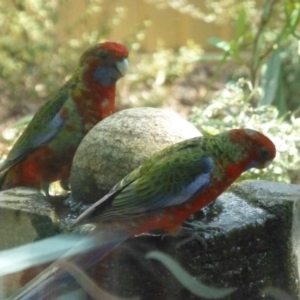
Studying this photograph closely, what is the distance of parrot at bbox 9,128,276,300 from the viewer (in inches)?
86.2

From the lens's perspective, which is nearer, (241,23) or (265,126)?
(265,126)

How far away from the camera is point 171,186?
223 cm

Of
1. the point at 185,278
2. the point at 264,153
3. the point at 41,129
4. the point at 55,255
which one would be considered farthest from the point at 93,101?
the point at 55,255

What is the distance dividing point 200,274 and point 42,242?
0.53 m

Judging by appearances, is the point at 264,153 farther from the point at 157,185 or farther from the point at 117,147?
the point at 117,147

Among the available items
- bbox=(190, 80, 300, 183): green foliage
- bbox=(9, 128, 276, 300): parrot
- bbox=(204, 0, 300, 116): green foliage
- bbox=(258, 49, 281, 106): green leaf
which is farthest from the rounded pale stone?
bbox=(258, 49, 281, 106): green leaf

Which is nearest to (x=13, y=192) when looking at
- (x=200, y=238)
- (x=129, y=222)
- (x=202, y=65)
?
(x=129, y=222)

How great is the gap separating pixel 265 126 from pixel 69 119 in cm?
130

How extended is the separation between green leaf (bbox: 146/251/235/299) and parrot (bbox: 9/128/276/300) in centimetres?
10

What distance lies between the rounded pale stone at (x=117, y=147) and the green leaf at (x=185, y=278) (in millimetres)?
409

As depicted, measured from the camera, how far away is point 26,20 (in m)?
5.29

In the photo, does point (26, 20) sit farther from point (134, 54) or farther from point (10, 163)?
point (10, 163)

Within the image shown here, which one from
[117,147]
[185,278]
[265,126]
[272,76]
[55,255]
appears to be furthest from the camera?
[272,76]

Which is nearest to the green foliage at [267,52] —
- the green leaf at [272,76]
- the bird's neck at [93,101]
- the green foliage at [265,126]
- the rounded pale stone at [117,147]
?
the green leaf at [272,76]
